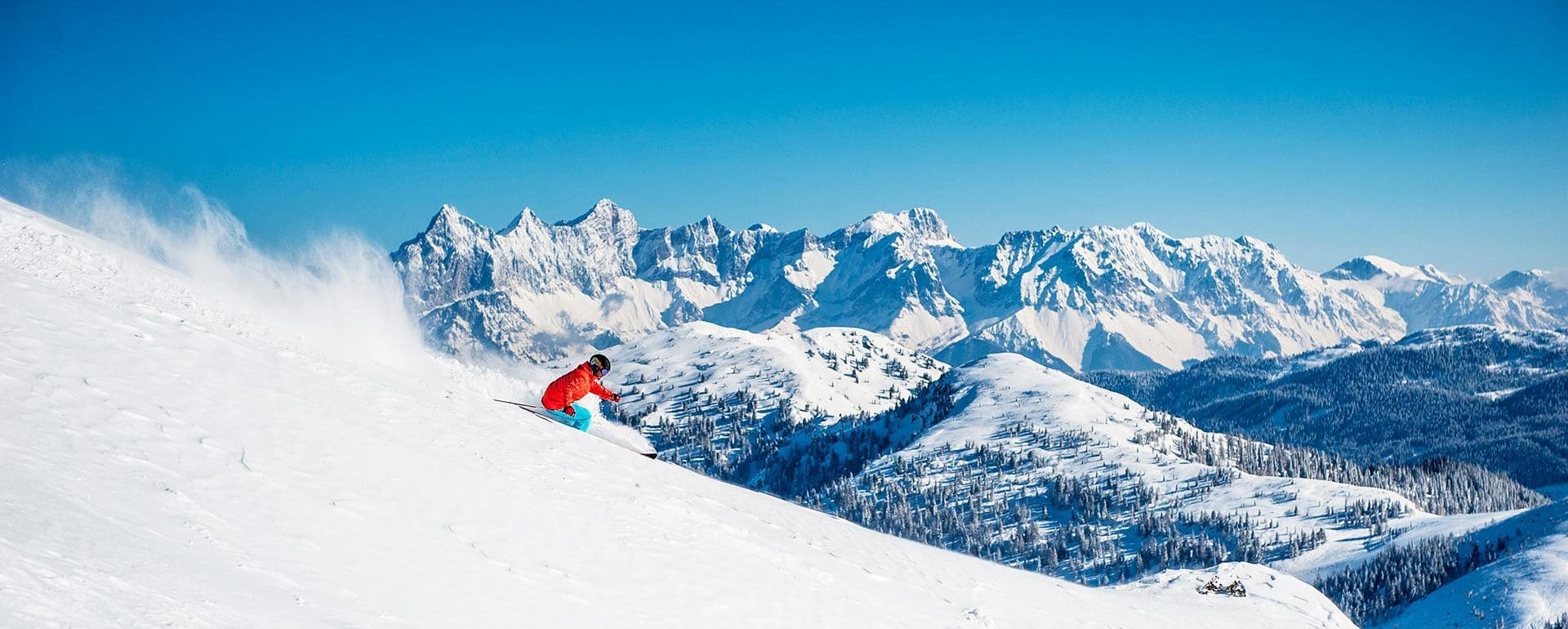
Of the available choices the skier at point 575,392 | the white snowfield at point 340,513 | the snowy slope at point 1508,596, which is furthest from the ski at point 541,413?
the snowy slope at point 1508,596

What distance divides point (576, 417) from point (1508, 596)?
6847 inches

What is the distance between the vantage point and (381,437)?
21609 millimetres

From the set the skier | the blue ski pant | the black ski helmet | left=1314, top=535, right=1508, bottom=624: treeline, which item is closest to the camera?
the black ski helmet

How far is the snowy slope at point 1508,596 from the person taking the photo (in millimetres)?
142125

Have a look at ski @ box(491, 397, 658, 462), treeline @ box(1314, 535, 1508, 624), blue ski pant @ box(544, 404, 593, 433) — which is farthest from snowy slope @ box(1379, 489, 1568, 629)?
blue ski pant @ box(544, 404, 593, 433)

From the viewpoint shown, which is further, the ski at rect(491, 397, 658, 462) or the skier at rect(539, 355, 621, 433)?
the ski at rect(491, 397, 658, 462)

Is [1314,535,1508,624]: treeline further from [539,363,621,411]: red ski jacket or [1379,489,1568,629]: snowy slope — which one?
[539,363,621,411]: red ski jacket

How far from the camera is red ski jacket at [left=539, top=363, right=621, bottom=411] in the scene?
2911 cm

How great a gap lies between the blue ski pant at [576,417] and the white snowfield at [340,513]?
168cm

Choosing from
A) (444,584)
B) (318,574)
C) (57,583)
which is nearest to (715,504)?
(444,584)

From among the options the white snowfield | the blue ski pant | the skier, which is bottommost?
the white snowfield

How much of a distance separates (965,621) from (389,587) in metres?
12.9

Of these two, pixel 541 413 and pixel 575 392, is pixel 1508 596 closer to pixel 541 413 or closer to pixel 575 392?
pixel 575 392

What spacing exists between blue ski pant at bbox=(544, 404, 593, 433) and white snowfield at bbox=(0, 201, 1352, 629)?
1680 millimetres
